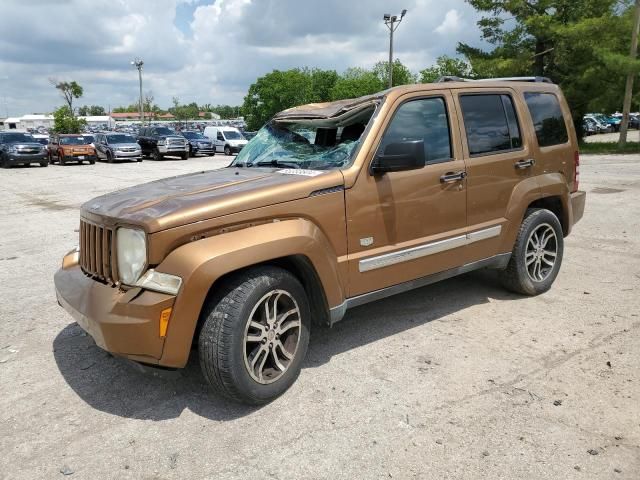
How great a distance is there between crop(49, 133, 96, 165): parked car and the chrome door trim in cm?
2708

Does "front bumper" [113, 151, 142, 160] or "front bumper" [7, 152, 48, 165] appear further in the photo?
"front bumper" [113, 151, 142, 160]

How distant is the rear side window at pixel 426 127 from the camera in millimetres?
3864

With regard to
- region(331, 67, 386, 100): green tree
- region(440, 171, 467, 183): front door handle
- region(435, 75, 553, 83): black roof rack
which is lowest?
region(440, 171, 467, 183): front door handle

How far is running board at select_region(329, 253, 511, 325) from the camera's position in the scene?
139 inches

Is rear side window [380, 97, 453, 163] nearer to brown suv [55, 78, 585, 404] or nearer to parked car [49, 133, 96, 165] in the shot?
brown suv [55, 78, 585, 404]

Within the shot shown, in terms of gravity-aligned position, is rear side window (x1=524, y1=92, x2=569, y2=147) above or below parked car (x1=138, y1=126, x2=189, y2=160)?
below

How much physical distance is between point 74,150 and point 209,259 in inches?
1085

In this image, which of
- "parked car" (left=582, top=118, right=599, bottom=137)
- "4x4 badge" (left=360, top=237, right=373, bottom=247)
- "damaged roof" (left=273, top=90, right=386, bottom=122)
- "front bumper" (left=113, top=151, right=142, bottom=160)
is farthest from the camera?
"parked car" (left=582, top=118, right=599, bottom=137)

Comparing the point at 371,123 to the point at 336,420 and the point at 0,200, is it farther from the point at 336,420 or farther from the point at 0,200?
the point at 0,200

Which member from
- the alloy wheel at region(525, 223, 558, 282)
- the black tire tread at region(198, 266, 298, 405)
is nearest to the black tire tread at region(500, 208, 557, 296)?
the alloy wheel at region(525, 223, 558, 282)

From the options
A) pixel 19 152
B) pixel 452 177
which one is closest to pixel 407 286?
pixel 452 177

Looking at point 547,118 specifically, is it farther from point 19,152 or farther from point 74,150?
point 74,150

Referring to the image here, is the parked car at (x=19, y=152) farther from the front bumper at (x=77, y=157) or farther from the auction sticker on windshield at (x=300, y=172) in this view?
the auction sticker on windshield at (x=300, y=172)

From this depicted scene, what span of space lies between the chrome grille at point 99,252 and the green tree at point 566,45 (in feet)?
85.8
